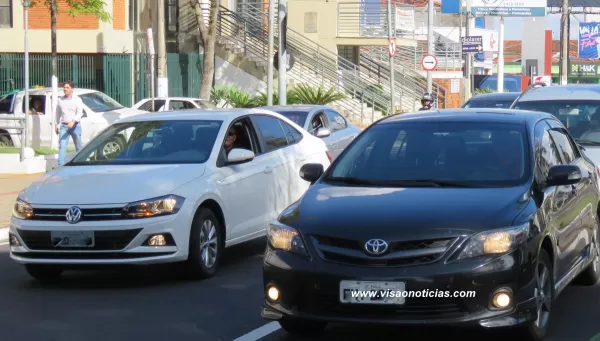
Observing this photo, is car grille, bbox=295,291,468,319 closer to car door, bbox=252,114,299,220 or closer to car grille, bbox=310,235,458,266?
car grille, bbox=310,235,458,266

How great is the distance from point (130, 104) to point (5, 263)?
23042mm

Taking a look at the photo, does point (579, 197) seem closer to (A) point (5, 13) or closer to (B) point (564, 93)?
(B) point (564, 93)

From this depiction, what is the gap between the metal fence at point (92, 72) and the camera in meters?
33.4

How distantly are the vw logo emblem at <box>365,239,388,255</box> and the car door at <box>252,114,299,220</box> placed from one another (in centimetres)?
499

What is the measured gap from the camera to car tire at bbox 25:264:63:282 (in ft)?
34.3

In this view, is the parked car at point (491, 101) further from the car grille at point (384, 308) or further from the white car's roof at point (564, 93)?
the car grille at point (384, 308)

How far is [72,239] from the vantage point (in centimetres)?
992

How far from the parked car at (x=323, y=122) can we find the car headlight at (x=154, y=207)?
6.88 meters

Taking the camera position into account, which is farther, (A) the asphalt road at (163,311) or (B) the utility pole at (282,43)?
(B) the utility pole at (282,43)

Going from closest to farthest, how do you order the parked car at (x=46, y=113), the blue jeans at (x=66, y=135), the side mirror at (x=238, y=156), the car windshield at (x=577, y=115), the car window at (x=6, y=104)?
1. the side mirror at (x=238, y=156)
2. the car windshield at (x=577, y=115)
3. the blue jeans at (x=66, y=135)
4. the parked car at (x=46, y=113)
5. the car window at (x=6, y=104)

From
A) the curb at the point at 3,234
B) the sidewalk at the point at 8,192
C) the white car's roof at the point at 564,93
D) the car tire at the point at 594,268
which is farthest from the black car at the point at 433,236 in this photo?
the sidewalk at the point at 8,192

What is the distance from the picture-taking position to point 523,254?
23.4ft

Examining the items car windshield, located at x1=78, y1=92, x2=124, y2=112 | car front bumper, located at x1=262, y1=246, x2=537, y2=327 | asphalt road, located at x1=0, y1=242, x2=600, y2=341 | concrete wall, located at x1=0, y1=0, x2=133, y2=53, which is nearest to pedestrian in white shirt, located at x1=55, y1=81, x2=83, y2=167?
car windshield, located at x1=78, y1=92, x2=124, y2=112

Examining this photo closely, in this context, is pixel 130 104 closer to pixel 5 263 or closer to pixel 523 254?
pixel 5 263
